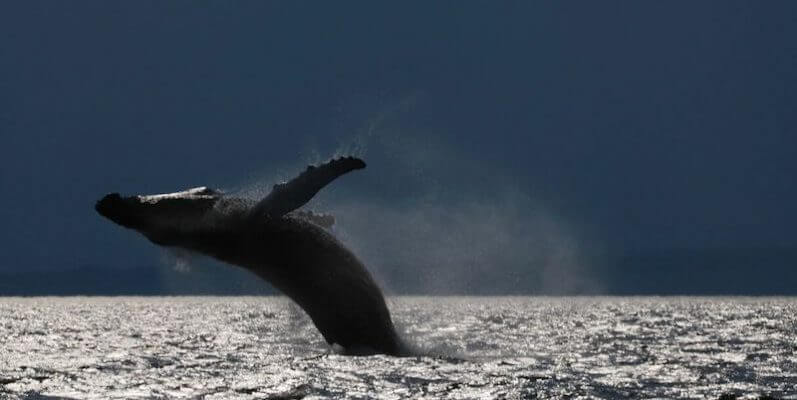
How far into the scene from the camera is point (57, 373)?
847 inches

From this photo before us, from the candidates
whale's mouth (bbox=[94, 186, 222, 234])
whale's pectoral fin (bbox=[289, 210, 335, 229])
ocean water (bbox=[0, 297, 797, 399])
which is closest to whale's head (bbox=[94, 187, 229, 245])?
whale's mouth (bbox=[94, 186, 222, 234])

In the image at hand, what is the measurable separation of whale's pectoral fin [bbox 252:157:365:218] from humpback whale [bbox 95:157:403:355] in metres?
0.02

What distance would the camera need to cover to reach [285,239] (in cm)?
1920

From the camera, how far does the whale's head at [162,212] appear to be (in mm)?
18469

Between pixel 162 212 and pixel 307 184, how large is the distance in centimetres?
265

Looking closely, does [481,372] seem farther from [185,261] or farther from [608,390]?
[185,261]

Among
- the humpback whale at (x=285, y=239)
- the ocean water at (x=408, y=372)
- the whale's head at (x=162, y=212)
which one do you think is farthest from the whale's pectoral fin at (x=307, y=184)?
the ocean water at (x=408, y=372)

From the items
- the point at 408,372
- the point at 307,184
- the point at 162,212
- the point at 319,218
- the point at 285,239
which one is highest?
the point at 307,184

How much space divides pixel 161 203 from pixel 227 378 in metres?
3.51

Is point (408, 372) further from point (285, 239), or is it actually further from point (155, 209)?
point (155, 209)

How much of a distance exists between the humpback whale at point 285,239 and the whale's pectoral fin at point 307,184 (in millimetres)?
16

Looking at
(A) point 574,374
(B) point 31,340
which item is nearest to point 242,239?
(A) point 574,374

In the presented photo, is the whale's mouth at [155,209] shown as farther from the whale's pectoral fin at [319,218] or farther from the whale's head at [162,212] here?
the whale's pectoral fin at [319,218]

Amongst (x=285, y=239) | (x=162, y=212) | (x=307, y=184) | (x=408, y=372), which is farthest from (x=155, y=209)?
(x=408, y=372)
